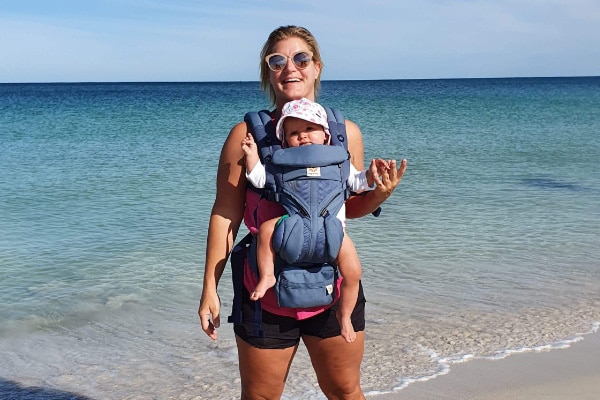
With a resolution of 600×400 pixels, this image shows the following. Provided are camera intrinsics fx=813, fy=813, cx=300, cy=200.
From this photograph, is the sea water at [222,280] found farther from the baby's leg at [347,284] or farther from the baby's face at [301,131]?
the baby's face at [301,131]

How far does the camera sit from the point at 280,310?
2.64 meters

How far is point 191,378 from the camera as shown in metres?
4.47

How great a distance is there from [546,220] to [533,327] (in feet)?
12.3

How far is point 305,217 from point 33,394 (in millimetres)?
2518

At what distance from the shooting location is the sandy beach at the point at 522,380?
13.4ft

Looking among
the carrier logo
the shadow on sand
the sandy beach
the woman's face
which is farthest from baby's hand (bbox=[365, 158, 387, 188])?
the shadow on sand

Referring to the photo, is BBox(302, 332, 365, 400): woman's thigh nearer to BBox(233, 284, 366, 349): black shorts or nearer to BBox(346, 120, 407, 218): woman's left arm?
BBox(233, 284, 366, 349): black shorts

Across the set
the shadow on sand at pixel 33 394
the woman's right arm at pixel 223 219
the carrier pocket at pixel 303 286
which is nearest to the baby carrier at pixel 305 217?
the carrier pocket at pixel 303 286

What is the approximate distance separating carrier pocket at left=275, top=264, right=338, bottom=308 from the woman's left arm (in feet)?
1.00

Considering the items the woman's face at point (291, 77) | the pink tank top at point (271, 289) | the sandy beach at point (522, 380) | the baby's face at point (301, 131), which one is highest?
the woman's face at point (291, 77)

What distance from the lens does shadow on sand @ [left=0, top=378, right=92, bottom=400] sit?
431 centimetres

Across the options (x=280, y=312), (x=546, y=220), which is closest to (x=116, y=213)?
(x=546, y=220)

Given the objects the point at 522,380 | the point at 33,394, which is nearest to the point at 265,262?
the point at 522,380

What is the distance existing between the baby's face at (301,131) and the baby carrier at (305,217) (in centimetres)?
5
